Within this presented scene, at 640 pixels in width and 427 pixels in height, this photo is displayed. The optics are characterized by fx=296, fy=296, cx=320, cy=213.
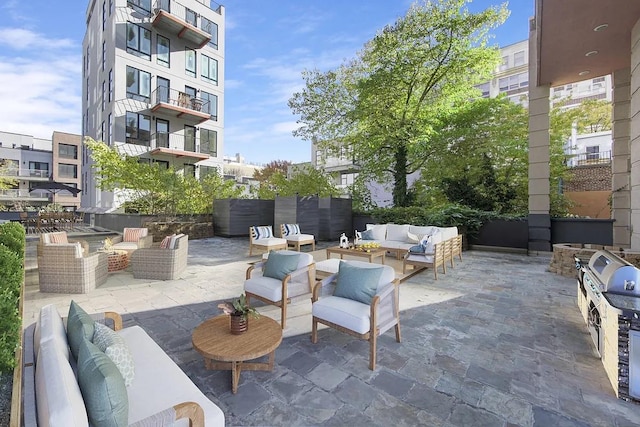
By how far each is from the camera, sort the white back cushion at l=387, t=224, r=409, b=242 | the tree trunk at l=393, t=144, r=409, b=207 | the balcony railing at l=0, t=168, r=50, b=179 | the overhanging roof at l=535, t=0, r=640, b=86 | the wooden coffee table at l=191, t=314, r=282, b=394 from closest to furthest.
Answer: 1. the wooden coffee table at l=191, t=314, r=282, b=394
2. the overhanging roof at l=535, t=0, r=640, b=86
3. the white back cushion at l=387, t=224, r=409, b=242
4. the tree trunk at l=393, t=144, r=409, b=207
5. the balcony railing at l=0, t=168, r=50, b=179

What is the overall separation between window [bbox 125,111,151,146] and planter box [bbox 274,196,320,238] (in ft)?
30.8

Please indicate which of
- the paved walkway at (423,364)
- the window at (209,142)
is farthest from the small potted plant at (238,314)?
the window at (209,142)

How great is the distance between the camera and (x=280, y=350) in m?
3.07

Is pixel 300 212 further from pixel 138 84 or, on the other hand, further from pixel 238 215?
pixel 138 84

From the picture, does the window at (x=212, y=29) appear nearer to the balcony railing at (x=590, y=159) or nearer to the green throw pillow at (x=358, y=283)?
the green throw pillow at (x=358, y=283)

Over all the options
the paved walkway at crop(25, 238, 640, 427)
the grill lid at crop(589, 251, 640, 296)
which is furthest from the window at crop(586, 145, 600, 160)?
the grill lid at crop(589, 251, 640, 296)

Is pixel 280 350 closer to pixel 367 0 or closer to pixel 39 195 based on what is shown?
pixel 367 0

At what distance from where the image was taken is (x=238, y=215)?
12234mm

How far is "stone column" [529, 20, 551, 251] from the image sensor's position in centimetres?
867

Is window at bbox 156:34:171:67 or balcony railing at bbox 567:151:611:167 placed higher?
window at bbox 156:34:171:67

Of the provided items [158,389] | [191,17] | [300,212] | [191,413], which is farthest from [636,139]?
[191,17]

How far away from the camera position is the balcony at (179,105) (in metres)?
15.4

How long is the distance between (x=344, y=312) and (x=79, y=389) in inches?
83.5

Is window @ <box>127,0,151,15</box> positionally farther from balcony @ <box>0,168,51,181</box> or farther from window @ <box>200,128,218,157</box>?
balcony @ <box>0,168,51,181</box>
